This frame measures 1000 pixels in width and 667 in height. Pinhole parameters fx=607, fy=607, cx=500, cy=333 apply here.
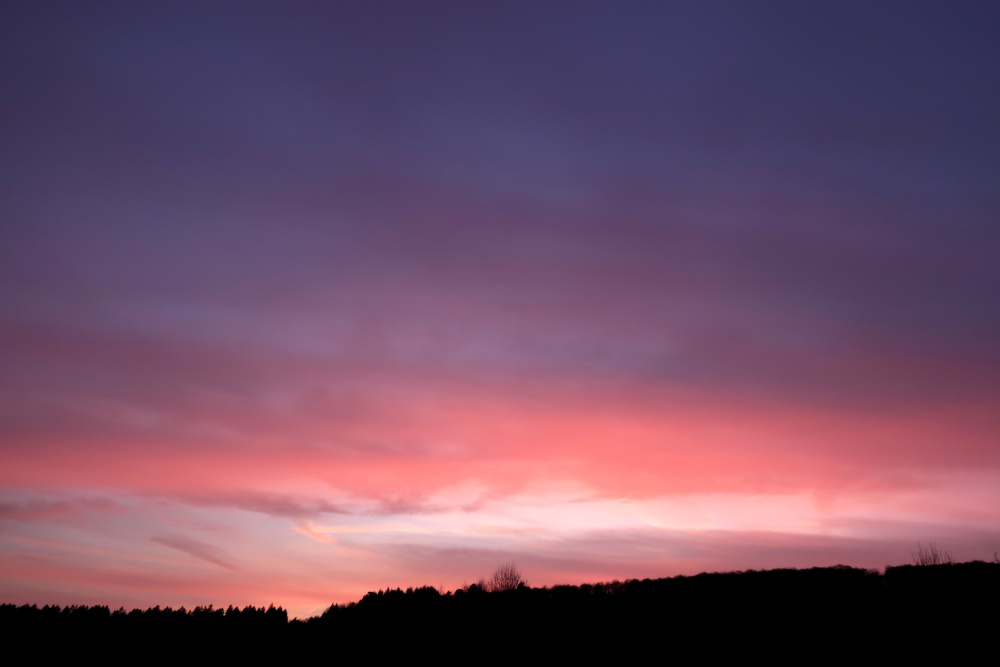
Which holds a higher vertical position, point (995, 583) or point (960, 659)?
point (995, 583)

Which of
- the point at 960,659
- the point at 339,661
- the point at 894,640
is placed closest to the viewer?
the point at 960,659

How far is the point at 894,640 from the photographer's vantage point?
17953mm

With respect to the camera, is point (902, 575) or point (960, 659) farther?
point (902, 575)

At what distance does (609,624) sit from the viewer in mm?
23094

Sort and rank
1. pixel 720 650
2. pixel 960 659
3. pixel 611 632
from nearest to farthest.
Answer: pixel 960 659
pixel 720 650
pixel 611 632

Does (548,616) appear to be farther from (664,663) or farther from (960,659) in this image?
(960,659)

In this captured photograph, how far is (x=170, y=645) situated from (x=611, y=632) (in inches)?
723

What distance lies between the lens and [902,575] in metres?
22.8

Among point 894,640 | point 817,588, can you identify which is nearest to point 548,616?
point 817,588

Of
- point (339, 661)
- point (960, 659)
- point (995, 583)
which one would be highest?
point (995, 583)

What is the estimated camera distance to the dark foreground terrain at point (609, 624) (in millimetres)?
18594

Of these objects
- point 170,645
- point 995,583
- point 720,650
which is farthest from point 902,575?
point 170,645

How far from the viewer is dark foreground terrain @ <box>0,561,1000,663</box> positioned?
61.0 ft

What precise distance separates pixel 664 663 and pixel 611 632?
2894 mm
